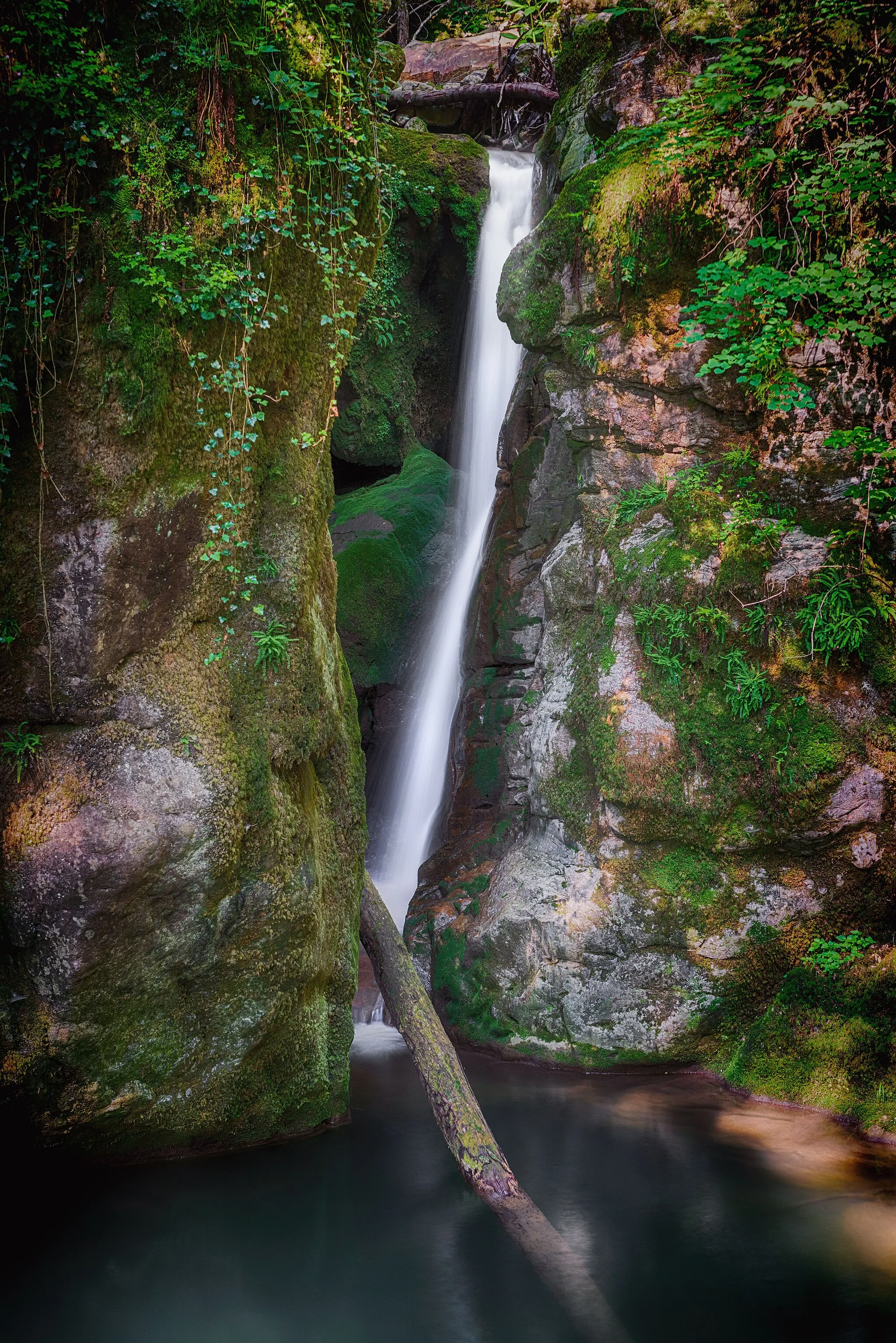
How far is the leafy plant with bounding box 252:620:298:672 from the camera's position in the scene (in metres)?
4.71

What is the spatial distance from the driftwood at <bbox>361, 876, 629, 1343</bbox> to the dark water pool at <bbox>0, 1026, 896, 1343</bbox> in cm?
10

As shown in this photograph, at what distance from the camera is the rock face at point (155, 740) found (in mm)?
4168

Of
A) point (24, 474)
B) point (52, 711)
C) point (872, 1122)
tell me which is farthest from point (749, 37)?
point (872, 1122)

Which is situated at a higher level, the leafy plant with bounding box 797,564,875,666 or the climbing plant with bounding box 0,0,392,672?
the climbing plant with bounding box 0,0,392,672

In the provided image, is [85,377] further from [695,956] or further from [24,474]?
[695,956]

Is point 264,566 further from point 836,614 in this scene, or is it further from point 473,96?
point 473,96

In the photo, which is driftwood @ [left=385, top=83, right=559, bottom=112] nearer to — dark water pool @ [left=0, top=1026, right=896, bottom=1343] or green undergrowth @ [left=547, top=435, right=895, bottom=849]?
green undergrowth @ [left=547, top=435, right=895, bottom=849]

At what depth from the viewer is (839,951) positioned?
237 inches

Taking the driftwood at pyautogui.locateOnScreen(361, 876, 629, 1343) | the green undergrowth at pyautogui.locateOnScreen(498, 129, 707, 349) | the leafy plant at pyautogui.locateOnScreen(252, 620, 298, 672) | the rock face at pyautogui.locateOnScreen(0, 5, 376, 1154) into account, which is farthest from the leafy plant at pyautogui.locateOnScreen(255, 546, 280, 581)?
the green undergrowth at pyautogui.locateOnScreen(498, 129, 707, 349)

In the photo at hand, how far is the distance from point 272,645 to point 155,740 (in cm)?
81

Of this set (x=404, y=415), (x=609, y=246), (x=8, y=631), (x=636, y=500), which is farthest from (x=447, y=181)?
(x=8, y=631)

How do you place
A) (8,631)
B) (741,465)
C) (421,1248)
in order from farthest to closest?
1. (741,465)
2. (421,1248)
3. (8,631)

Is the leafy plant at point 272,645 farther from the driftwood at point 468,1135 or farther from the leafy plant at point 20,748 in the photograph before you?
the driftwood at point 468,1135

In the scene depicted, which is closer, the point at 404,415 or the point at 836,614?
the point at 836,614
